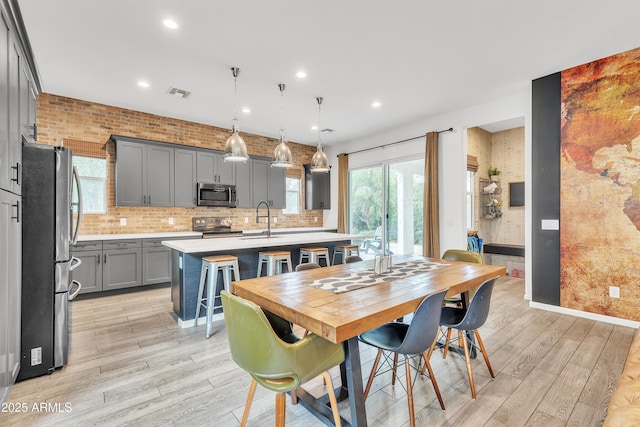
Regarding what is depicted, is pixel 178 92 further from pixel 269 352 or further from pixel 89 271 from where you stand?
pixel 269 352

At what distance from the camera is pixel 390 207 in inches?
248

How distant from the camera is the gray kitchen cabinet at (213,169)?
552 cm

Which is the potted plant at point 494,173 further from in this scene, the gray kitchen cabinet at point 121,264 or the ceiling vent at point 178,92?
the gray kitchen cabinet at point 121,264

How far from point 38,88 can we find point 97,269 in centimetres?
239

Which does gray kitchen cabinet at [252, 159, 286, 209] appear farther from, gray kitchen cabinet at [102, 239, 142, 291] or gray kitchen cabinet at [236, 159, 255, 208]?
gray kitchen cabinet at [102, 239, 142, 291]

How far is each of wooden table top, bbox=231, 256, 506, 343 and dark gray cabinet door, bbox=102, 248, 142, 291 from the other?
3.32m

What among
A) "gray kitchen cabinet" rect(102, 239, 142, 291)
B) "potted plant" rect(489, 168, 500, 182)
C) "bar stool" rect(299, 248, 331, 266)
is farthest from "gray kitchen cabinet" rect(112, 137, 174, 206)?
"potted plant" rect(489, 168, 500, 182)

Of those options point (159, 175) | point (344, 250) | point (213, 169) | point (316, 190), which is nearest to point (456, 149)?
point (344, 250)

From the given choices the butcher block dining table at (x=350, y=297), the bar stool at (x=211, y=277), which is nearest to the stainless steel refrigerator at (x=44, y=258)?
the bar stool at (x=211, y=277)

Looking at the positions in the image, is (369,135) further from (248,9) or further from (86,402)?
(86,402)

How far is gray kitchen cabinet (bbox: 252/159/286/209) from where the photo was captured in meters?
6.27

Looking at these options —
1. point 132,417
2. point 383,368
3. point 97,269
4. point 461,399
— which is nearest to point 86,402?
point 132,417

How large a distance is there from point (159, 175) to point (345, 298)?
4491 millimetres

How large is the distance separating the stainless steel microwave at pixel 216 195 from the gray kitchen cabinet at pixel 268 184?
1.68ft
